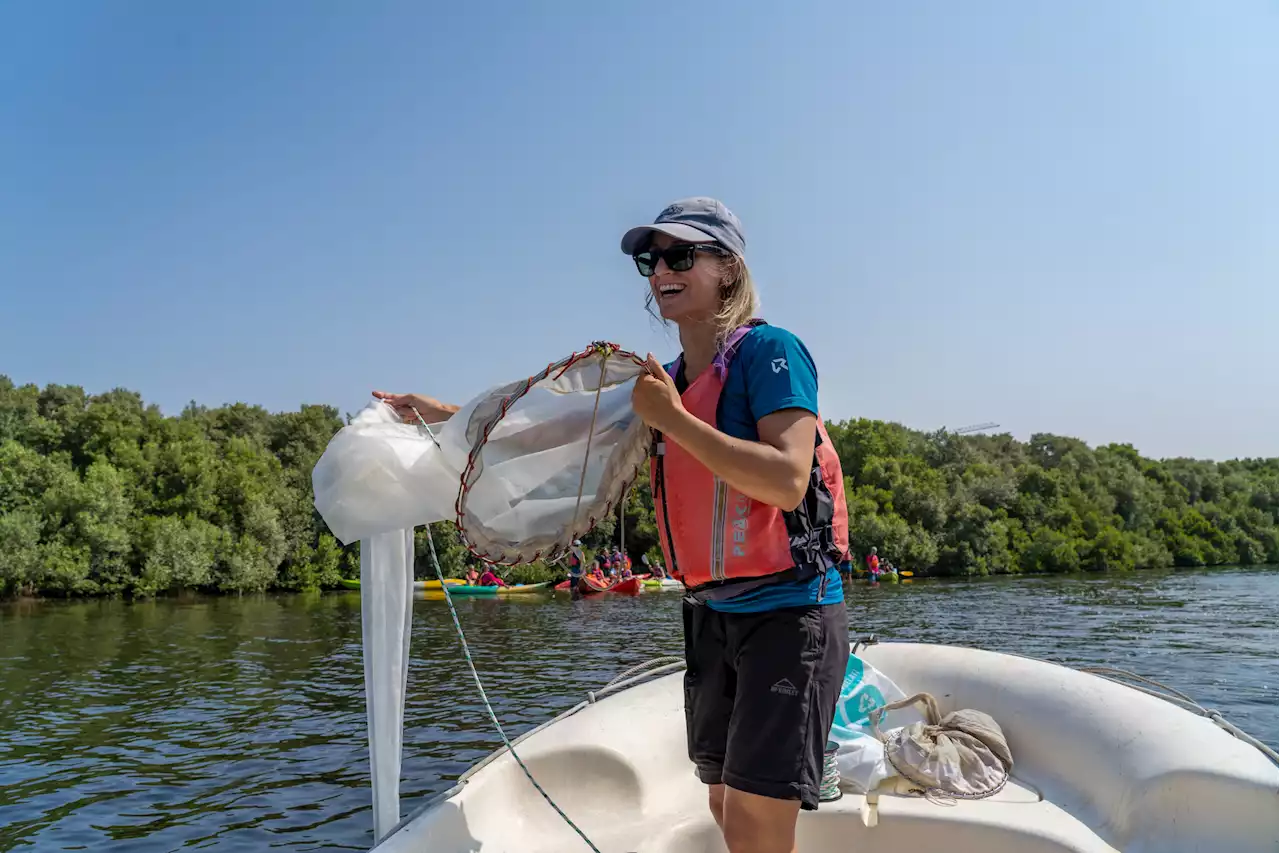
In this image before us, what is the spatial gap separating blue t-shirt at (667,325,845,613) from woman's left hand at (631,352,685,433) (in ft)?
0.58

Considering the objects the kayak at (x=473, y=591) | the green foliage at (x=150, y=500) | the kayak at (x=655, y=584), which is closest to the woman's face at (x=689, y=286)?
the kayak at (x=473, y=591)

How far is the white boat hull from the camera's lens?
3020 mm

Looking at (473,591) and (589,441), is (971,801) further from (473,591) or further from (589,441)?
(473,591)

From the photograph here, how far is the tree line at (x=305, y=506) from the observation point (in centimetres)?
3322

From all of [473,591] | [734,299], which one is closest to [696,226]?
[734,299]

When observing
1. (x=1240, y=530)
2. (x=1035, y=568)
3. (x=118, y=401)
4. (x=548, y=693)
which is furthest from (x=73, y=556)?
(x=1240, y=530)

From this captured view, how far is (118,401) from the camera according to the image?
4719cm

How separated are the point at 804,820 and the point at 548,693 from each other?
818cm

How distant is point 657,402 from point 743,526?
0.36 meters

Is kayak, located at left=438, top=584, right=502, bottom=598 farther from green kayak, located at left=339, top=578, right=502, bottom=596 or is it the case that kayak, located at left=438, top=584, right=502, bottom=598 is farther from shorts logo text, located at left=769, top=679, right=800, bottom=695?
shorts logo text, located at left=769, top=679, right=800, bottom=695

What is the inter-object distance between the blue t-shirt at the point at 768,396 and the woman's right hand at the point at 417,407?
106cm

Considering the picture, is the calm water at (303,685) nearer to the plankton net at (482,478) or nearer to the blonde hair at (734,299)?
the plankton net at (482,478)

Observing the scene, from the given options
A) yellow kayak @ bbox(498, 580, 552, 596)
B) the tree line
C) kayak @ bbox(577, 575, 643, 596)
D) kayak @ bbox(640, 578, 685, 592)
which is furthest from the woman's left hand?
kayak @ bbox(640, 578, 685, 592)

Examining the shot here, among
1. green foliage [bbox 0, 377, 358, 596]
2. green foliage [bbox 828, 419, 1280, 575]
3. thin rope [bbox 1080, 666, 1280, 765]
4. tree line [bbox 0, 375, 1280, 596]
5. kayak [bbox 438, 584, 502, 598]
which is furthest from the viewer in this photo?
green foliage [bbox 828, 419, 1280, 575]
